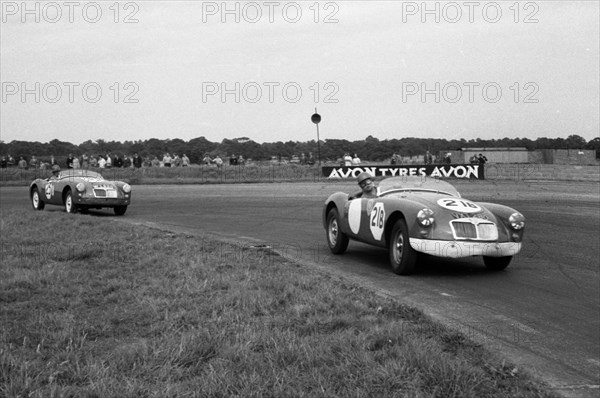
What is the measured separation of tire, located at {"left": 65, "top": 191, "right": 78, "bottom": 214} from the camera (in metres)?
16.0

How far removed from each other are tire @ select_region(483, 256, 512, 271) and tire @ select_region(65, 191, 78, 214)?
11306 mm

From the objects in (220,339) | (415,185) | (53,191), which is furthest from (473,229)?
(53,191)

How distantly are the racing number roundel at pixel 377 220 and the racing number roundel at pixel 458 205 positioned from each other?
763mm

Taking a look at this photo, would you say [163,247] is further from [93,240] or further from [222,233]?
[222,233]

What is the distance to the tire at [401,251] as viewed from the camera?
24.5ft

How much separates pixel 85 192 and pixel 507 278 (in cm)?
1155

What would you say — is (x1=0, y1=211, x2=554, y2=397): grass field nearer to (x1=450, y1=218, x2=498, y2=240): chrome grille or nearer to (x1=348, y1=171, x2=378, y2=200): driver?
(x1=450, y1=218, x2=498, y2=240): chrome grille

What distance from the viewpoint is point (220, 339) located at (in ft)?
14.2

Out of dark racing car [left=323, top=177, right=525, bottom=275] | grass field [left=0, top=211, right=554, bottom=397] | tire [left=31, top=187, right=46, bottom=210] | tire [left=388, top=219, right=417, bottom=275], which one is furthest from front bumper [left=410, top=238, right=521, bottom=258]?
tire [left=31, top=187, right=46, bottom=210]

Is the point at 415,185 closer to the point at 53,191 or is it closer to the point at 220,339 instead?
the point at 220,339

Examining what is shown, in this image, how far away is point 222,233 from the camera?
11.9 m

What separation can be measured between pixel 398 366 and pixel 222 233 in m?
8.41

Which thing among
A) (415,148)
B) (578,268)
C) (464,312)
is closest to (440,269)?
(578,268)

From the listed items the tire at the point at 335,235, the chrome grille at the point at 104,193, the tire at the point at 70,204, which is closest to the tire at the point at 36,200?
the tire at the point at 70,204
